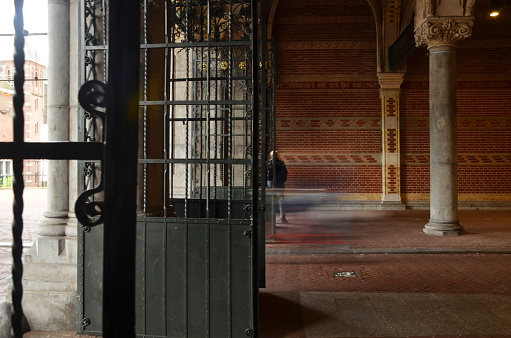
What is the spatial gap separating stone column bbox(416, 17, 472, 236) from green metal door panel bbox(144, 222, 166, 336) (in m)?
6.62

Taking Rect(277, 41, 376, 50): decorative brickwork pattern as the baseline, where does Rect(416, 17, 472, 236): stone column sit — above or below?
below

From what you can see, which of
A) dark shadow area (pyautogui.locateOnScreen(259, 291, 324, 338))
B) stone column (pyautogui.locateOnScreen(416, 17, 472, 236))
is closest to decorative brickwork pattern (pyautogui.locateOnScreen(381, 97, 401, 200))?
stone column (pyautogui.locateOnScreen(416, 17, 472, 236))

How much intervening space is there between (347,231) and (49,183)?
6834 mm

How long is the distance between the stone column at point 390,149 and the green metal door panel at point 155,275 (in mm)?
11073

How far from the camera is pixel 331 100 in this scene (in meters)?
13.8

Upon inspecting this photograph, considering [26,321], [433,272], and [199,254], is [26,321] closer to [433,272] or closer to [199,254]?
[199,254]

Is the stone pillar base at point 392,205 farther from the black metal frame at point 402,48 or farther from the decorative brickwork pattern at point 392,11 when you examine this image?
the decorative brickwork pattern at point 392,11

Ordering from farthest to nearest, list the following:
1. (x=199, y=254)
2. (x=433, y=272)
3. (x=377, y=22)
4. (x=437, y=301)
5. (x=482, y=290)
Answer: (x=377, y=22), (x=433, y=272), (x=482, y=290), (x=437, y=301), (x=199, y=254)

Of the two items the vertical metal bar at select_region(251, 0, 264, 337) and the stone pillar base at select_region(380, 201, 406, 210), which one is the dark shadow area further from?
the stone pillar base at select_region(380, 201, 406, 210)

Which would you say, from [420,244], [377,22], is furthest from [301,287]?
[377,22]

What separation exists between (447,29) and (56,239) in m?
7.86

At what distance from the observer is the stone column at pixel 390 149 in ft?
44.2

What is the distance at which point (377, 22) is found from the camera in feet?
44.0

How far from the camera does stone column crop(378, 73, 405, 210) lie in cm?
1346
